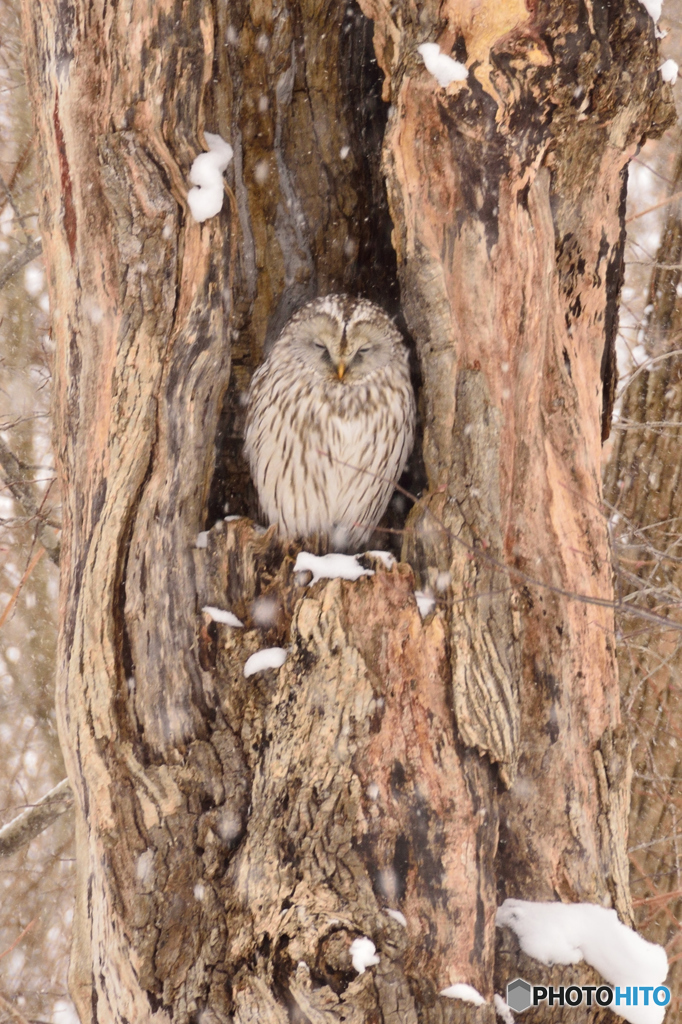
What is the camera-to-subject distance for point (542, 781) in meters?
2.74

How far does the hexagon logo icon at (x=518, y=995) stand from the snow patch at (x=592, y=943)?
0.34 feet

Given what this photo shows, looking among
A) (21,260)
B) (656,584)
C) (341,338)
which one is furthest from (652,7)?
(21,260)

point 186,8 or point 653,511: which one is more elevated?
point 186,8

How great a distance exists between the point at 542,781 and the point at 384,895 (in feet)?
2.33

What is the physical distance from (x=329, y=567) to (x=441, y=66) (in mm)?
1514

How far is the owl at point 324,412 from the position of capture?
310cm

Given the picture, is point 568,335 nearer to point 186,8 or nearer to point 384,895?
point 186,8

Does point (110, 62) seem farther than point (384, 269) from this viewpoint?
No

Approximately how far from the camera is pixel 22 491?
4266mm

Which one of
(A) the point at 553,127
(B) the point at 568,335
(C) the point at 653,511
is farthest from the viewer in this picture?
(C) the point at 653,511

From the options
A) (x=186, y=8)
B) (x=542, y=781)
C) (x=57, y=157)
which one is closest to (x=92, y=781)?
(x=542, y=781)

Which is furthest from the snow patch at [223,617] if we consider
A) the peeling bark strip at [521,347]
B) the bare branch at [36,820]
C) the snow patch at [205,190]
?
the bare branch at [36,820]

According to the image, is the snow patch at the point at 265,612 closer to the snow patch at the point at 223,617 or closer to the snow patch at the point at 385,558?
the snow patch at the point at 223,617

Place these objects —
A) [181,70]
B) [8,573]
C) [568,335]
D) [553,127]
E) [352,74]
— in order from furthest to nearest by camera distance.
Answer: [8,573] < [352,74] < [568,335] < [553,127] < [181,70]
